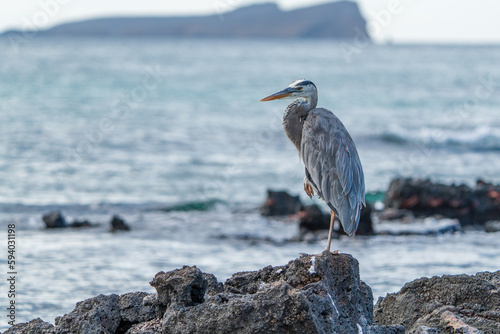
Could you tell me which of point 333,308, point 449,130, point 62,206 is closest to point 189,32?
point 449,130

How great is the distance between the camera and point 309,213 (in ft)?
34.9

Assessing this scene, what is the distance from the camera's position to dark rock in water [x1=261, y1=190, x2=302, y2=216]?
12000mm

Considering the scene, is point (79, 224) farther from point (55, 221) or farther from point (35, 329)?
point (35, 329)

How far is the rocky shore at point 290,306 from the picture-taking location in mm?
3887

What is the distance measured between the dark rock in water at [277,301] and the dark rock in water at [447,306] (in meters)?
0.36

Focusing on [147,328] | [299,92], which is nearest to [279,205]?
[299,92]

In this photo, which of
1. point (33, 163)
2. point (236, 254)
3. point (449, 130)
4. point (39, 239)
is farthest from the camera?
point (449, 130)

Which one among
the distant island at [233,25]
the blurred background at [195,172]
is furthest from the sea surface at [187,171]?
the distant island at [233,25]

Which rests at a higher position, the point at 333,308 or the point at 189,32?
the point at 189,32

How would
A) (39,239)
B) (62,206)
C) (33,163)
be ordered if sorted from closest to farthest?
1. (39,239)
2. (62,206)
3. (33,163)

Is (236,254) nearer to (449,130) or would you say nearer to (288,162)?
(288,162)

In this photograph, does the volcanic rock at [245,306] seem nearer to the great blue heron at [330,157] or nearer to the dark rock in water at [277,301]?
the dark rock in water at [277,301]

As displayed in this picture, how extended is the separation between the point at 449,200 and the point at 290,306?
8.27 m

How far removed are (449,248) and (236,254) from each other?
2754 mm
